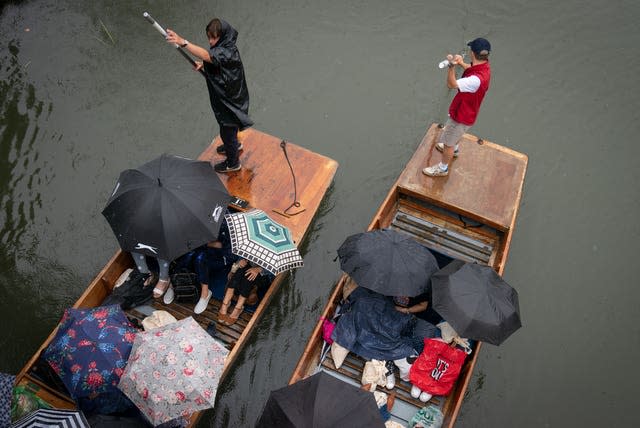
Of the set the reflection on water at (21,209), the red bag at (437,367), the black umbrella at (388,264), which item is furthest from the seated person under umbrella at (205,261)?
the red bag at (437,367)

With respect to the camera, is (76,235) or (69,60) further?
(69,60)

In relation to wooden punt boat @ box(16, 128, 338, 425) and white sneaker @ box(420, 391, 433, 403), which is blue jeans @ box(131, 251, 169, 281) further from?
white sneaker @ box(420, 391, 433, 403)

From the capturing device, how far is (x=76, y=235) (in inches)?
269

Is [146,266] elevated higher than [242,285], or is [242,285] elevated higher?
[242,285]

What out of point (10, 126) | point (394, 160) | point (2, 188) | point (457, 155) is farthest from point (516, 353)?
point (10, 126)

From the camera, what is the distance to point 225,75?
205 inches

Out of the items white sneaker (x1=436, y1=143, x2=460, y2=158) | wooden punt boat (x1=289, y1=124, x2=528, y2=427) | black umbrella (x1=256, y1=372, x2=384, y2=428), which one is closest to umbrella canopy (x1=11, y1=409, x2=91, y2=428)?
black umbrella (x1=256, y1=372, x2=384, y2=428)

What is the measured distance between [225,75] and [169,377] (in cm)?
282

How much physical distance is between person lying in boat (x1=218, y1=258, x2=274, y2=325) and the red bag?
171 centimetres

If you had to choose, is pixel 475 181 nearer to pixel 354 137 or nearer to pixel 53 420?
pixel 354 137

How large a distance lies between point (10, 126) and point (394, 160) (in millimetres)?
5505

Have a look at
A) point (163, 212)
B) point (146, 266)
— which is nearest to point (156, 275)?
point (146, 266)

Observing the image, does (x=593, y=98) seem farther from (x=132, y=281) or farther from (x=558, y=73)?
(x=132, y=281)

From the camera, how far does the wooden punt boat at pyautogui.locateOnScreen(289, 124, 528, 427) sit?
6.16 meters
